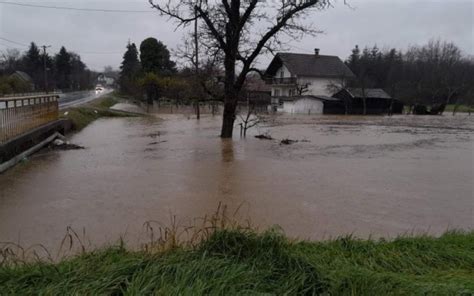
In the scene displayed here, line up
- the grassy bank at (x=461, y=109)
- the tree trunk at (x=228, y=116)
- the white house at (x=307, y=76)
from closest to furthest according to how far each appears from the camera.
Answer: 1. the tree trunk at (x=228, y=116)
2. the white house at (x=307, y=76)
3. the grassy bank at (x=461, y=109)

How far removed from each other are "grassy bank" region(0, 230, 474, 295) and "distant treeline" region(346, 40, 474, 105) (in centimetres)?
5172

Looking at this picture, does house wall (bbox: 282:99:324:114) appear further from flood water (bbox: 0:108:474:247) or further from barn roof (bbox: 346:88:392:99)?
flood water (bbox: 0:108:474:247)

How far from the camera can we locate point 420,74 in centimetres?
7306

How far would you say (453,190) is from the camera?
10047 millimetres

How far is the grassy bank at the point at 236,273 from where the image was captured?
2.97 metres

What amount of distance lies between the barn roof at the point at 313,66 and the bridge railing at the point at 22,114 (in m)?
43.0

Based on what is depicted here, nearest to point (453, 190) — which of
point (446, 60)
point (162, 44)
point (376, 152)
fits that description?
point (376, 152)

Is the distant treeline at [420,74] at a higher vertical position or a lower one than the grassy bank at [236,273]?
higher

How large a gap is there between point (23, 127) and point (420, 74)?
2866 inches

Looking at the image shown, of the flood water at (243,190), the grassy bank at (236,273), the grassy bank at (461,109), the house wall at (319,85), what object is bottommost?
the flood water at (243,190)

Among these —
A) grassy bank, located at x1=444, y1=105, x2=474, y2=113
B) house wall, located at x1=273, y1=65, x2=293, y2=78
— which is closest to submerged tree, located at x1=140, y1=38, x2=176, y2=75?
house wall, located at x1=273, y1=65, x2=293, y2=78

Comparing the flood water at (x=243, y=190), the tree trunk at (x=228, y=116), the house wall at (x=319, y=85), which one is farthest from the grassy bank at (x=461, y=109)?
the tree trunk at (x=228, y=116)

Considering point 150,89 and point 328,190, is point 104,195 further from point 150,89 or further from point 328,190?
point 150,89

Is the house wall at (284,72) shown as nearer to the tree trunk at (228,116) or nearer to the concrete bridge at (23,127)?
the tree trunk at (228,116)
